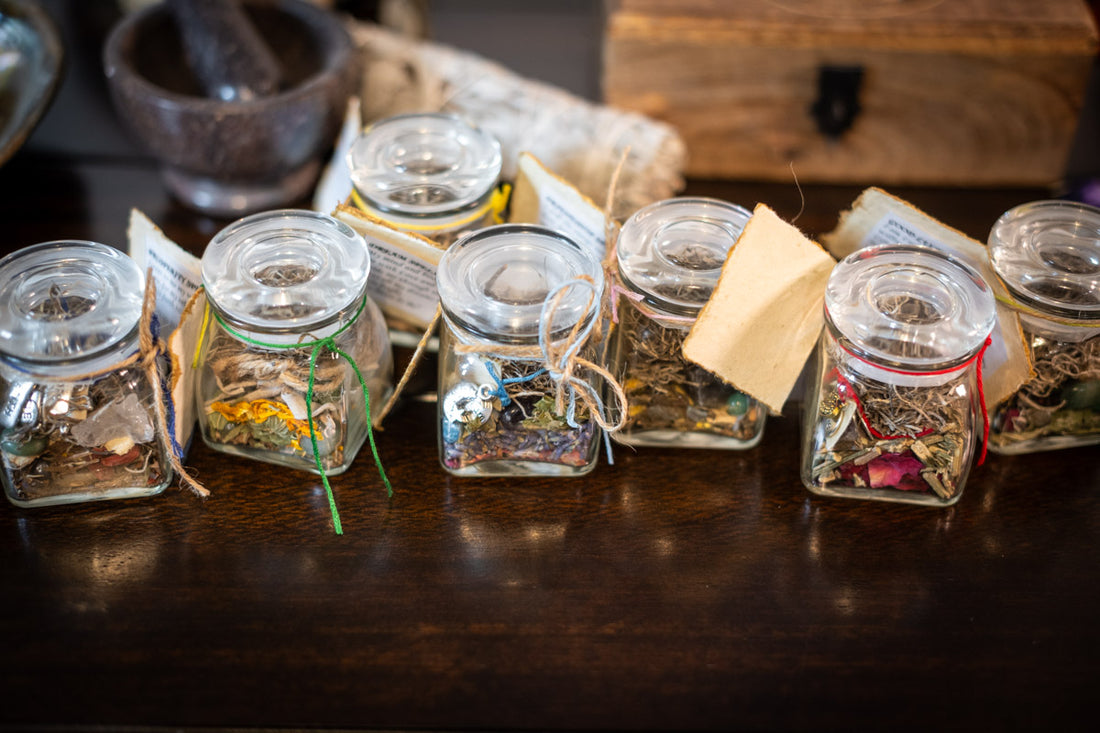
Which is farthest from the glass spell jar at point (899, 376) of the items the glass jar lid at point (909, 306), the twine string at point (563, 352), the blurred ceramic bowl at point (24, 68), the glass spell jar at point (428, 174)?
the blurred ceramic bowl at point (24, 68)

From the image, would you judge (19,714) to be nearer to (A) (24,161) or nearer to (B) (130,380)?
(B) (130,380)

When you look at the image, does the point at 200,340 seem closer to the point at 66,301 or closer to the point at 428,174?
the point at 66,301

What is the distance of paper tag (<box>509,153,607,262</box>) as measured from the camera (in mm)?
940

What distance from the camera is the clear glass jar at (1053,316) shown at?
0.84 meters

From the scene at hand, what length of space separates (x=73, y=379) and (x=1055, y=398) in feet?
2.67

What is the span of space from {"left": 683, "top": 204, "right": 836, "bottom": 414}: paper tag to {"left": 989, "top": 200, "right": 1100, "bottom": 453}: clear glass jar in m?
0.16

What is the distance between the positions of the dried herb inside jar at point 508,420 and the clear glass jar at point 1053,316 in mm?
374

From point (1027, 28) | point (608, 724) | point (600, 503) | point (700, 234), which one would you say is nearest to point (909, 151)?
point (1027, 28)

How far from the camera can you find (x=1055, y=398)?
896 millimetres

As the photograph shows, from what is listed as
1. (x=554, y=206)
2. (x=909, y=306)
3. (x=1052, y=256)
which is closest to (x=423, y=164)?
(x=554, y=206)

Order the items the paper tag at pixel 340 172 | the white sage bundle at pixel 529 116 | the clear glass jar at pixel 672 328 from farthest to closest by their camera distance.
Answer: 1. the white sage bundle at pixel 529 116
2. the paper tag at pixel 340 172
3. the clear glass jar at pixel 672 328

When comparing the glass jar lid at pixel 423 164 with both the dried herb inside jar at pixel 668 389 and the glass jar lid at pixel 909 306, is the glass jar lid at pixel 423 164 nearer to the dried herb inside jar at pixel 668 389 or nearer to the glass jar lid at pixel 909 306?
the dried herb inside jar at pixel 668 389

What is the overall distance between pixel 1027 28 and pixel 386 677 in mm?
1005

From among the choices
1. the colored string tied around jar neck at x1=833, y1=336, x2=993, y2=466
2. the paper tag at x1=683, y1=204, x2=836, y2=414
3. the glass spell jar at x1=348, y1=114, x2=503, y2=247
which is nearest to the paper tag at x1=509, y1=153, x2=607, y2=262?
the glass spell jar at x1=348, y1=114, x2=503, y2=247
